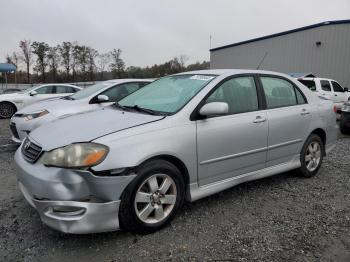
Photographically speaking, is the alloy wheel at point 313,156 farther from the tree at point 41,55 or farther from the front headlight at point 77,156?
the tree at point 41,55

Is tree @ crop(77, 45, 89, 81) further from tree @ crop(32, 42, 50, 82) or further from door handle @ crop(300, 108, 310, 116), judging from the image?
door handle @ crop(300, 108, 310, 116)

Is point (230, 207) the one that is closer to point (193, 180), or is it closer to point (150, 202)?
point (193, 180)

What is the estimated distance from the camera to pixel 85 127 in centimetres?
287

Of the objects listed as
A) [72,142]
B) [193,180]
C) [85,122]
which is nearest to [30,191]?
[72,142]

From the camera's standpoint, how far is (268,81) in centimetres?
397

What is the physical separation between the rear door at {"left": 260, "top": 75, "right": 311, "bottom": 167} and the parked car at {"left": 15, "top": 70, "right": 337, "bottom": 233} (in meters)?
0.01

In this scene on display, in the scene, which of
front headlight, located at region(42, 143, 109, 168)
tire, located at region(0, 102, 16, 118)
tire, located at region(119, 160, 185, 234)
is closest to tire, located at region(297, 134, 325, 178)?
tire, located at region(119, 160, 185, 234)

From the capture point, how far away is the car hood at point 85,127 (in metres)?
2.66

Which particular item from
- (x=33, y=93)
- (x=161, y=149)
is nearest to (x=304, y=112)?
(x=161, y=149)

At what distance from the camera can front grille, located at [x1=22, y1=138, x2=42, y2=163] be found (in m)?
2.70

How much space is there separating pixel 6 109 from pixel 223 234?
11.0 m

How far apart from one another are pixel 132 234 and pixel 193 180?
0.77 meters

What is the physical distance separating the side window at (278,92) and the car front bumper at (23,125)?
11.7 feet

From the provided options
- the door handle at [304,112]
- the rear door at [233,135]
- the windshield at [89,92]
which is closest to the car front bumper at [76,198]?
the rear door at [233,135]
